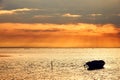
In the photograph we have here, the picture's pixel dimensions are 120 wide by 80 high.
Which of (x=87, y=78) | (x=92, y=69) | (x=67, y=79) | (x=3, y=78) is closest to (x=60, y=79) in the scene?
(x=67, y=79)

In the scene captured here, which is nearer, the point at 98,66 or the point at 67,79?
the point at 67,79

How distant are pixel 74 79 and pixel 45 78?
37.4ft

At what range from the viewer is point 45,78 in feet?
436

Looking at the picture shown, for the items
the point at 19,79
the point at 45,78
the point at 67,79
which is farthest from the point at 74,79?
the point at 19,79

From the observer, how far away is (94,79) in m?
132

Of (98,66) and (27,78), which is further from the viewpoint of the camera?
(98,66)

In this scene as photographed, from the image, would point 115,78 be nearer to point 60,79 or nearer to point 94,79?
point 94,79

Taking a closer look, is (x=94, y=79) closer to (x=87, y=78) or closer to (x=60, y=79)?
(x=87, y=78)

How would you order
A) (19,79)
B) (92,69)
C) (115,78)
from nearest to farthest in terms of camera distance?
(19,79)
(115,78)
(92,69)

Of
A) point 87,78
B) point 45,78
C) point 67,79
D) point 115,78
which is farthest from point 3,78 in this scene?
point 115,78

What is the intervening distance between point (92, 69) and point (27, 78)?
51.9m

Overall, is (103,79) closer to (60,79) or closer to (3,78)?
(60,79)

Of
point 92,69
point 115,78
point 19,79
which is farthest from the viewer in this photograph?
point 92,69

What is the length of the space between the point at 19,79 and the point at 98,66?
5965 cm
